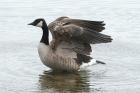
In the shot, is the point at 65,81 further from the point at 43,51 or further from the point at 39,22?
the point at 39,22

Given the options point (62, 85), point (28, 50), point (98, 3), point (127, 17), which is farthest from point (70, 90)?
point (98, 3)

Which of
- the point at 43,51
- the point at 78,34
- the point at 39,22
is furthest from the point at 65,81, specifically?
the point at 39,22

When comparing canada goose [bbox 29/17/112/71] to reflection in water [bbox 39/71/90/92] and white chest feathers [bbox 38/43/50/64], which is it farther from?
reflection in water [bbox 39/71/90/92]

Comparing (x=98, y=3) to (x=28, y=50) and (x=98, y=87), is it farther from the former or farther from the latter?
(x=98, y=87)

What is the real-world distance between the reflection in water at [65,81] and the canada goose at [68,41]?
0.26m

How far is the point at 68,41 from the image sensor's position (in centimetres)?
1206

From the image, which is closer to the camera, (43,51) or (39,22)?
(43,51)

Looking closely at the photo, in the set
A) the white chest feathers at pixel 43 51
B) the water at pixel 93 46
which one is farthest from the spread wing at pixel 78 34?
the water at pixel 93 46

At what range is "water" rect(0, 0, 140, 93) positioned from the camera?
427 inches

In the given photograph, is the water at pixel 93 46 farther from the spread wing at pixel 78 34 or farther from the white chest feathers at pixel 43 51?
the spread wing at pixel 78 34

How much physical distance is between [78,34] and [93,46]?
2.01m

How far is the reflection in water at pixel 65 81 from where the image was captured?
10758mm

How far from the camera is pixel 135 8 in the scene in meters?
17.5

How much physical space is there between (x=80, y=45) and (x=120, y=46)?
1638 mm
